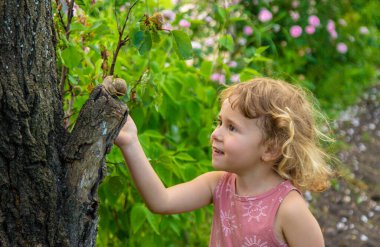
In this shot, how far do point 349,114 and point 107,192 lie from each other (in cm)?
396

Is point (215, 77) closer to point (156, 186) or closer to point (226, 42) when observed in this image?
point (226, 42)

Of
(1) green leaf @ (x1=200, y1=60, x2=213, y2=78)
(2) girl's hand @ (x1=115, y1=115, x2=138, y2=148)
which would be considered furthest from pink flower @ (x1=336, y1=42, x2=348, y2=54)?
(2) girl's hand @ (x1=115, y1=115, x2=138, y2=148)

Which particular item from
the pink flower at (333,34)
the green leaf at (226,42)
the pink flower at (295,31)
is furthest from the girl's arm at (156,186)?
the pink flower at (333,34)

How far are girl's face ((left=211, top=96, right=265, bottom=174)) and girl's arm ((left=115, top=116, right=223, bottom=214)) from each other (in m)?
0.17

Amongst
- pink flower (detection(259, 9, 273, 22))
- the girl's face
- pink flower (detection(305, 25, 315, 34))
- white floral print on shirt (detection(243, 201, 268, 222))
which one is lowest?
pink flower (detection(305, 25, 315, 34))

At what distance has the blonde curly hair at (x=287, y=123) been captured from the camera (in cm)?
202

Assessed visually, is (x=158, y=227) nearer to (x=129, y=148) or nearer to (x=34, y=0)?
(x=129, y=148)

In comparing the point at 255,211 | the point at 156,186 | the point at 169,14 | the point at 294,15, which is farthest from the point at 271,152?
the point at 294,15

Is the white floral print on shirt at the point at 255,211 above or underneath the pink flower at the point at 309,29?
above

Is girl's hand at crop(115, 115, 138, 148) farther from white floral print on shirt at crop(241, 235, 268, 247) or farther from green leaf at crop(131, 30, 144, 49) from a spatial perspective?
white floral print on shirt at crop(241, 235, 268, 247)

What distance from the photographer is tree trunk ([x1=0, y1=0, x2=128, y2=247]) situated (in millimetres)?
1638

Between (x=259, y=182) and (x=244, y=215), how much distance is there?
10cm

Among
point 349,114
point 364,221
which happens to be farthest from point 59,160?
point 349,114

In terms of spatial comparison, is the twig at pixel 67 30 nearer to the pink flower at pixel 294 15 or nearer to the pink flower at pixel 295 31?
the pink flower at pixel 295 31
